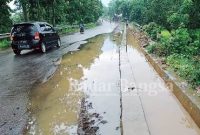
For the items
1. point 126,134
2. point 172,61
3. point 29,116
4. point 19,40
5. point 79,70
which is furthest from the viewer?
point 19,40

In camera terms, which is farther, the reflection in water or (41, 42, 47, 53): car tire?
(41, 42, 47, 53): car tire

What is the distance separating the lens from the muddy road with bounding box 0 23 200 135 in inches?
232

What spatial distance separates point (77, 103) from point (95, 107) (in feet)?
1.99

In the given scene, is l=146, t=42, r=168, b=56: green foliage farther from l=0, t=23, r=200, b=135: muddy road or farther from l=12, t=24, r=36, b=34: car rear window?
l=12, t=24, r=36, b=34: car rear window

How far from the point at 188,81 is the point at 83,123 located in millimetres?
3030

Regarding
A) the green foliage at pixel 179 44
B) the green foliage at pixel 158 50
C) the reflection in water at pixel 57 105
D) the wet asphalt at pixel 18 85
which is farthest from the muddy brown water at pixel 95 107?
the green foliage at pixel 179 44

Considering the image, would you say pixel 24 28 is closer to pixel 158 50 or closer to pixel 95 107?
pixel 158 50

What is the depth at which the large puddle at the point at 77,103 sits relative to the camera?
6.05m

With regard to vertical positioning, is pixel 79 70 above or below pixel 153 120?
below

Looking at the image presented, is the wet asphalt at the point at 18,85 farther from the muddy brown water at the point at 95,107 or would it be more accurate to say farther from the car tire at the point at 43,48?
the car tire at the point at 43,48

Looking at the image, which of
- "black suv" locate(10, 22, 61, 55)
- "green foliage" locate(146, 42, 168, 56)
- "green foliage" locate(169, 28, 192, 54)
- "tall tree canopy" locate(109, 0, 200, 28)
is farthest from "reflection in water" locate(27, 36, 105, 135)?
"tall tree canopy" locate(109, 0, 200, 28)

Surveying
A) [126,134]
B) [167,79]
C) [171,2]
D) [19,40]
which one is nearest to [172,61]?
[167,79]

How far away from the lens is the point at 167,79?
888 centimetres

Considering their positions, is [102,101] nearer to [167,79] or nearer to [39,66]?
[167,79]
